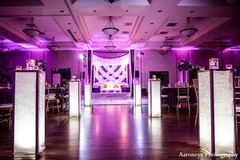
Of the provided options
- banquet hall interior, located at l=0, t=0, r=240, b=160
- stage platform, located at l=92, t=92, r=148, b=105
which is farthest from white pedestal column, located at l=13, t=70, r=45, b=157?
stage platform, located at l=92, t=92, r=148, b=105

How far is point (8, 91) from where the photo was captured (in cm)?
521

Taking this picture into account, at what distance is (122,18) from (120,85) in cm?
917

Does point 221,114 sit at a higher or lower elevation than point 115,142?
higher

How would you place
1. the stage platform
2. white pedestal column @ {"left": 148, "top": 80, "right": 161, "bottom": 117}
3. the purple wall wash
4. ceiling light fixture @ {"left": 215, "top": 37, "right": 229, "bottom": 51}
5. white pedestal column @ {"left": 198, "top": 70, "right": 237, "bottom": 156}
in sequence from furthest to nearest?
the purple wall wash, ceiling light fixture @ {"left": 215, "top": 37, "right": 229, "bottom": 51}, the stage platform, white pedestal column @ {"left": 148, "top": 80, "right": 161, "bottom": 117}, white pedestal column @ {"left": 198, "top": 70, "right": 237, "bottom": 156}

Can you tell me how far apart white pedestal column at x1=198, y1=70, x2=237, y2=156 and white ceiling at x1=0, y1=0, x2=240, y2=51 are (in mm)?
4164

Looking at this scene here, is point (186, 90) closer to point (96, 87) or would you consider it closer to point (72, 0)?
point (72, 0)

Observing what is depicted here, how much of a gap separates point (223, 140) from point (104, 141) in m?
1.76

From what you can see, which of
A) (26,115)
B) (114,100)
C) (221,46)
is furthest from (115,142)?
(221,46)

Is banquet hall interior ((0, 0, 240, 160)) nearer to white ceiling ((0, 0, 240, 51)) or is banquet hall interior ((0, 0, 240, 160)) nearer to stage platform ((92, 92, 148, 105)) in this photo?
white ceiling ((0, 0, 240, 51))

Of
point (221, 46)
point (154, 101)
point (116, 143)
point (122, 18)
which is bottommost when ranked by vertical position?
point (116, 143)

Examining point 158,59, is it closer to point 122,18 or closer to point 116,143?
point 122,18

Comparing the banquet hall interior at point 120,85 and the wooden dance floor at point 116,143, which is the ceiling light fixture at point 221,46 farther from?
the wooden dance floor at point 116,143

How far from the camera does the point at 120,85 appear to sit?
57.3 ft

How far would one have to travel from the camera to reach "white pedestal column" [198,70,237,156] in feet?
8.46
